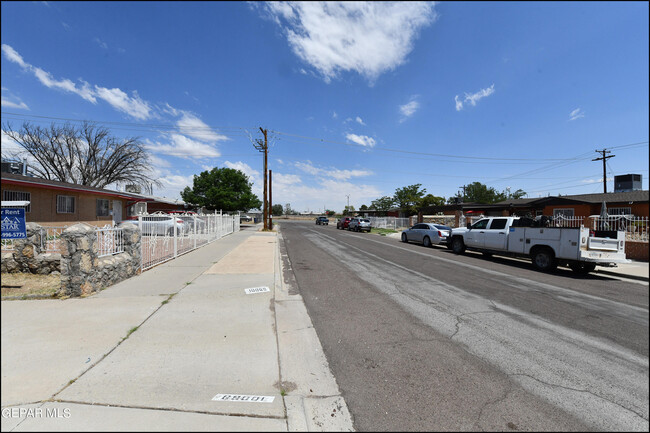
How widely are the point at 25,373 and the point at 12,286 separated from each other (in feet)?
15.7

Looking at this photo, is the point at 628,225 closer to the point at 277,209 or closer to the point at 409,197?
the point at 409,197

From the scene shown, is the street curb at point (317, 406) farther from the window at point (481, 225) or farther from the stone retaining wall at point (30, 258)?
the window at point (481, 225)

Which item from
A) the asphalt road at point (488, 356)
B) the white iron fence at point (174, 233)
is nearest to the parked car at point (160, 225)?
the white iron fence at point (174, 233)

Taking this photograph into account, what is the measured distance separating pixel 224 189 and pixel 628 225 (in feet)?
115

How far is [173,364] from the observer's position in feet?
10.4

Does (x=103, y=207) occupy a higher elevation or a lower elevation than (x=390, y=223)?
higher

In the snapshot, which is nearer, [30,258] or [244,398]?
[244,398]

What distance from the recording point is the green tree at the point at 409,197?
43.8m

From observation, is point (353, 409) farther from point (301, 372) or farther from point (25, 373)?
point (25, 373)

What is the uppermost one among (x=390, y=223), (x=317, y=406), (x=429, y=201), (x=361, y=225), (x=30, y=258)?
(x=429, y=201)

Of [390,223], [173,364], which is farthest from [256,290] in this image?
[390,223]

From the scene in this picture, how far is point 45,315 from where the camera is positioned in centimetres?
442

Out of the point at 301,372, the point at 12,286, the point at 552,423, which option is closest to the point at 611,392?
the point at 552,423

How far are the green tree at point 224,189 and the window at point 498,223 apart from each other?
1103 inches
